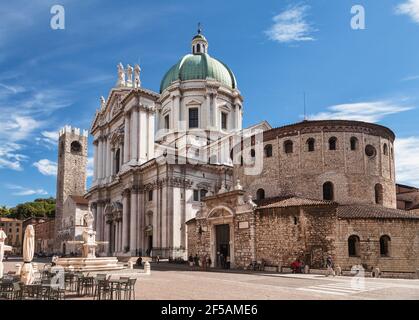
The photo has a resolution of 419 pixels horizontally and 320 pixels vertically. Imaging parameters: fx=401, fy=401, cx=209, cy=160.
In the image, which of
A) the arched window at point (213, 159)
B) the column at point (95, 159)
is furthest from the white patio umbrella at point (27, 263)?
the column at point (95, 159)

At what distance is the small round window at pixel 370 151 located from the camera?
3191cm

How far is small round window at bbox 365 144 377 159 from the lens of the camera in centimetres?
3191

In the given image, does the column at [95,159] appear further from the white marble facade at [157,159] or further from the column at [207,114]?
the column at [207,114]

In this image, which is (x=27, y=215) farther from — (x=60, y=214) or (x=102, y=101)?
(x=102, y=101)

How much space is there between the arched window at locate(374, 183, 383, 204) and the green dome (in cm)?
3103

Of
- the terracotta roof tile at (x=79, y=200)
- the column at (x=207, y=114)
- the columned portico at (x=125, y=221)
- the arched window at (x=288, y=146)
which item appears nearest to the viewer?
the arched window at (x=288, y=146)

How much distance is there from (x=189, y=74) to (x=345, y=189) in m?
32.5

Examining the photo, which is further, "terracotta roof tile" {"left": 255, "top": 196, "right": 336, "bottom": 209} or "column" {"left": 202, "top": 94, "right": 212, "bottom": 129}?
"column" {"left": 202, "top": 94, "right": 212, "bottom": 129}

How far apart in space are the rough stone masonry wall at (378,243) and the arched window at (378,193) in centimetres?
508

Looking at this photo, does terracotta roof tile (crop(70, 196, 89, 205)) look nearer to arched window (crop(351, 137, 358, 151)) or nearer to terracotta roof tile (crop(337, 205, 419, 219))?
arched window (crop(351, 137, 358, 151))

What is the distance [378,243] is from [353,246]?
1.57 meters

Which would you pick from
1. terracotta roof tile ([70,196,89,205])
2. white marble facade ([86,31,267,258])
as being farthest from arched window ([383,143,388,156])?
terracotta roof tile ([70,196,89,205])

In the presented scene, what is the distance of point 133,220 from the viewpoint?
46.3m

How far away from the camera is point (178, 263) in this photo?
38062 millimetres
